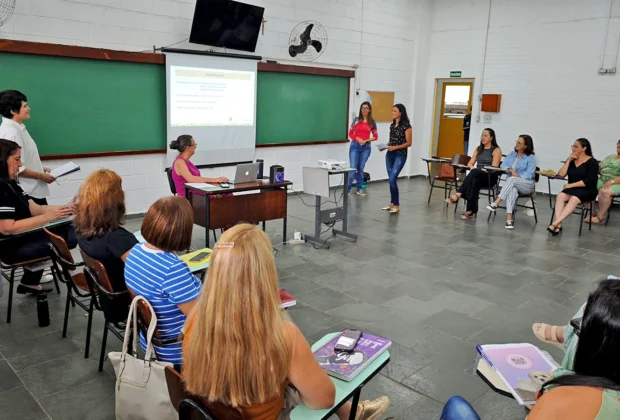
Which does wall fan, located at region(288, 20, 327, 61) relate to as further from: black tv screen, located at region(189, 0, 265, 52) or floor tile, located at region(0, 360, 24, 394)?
floor tile, located at region(0, 360, 24, 394)

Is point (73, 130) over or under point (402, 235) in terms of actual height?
over

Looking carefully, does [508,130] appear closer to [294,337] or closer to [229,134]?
[229,134]

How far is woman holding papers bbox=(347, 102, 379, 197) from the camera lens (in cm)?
784

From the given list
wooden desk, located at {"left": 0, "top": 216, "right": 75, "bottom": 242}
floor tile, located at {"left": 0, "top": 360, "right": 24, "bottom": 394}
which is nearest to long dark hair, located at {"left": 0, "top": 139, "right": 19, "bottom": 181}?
wooden desk, located at {"left": 0, "top": 216, "right": 75, "bottom": 242}

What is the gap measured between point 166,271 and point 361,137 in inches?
248

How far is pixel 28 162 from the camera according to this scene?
4.28 m

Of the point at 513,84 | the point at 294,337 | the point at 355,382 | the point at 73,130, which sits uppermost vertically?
the point at 513,84

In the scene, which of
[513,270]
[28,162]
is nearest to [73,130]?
[28,162]

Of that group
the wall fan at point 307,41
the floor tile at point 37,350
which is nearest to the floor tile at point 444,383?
the floor tile at point 37,350

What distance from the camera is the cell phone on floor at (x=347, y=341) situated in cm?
178

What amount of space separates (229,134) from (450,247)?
356cm

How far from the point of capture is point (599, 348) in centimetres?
131

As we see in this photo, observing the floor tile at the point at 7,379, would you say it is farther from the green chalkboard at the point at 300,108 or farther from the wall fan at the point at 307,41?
the wall fan at the point at 307,41

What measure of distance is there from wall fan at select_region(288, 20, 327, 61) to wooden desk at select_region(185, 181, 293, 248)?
3.38m
